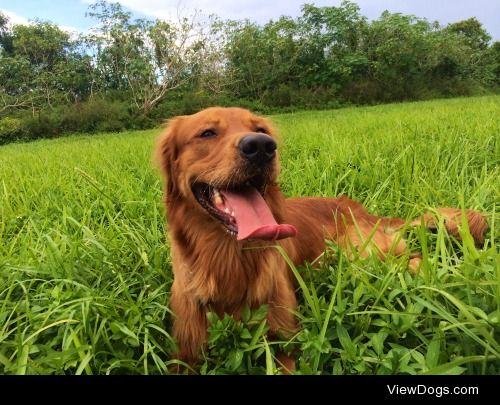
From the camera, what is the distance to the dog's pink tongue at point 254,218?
1657mm

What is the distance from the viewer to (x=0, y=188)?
13.3 feet

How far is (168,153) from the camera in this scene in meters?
2.14

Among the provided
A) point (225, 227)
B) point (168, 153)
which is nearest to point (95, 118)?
point (168, 153)

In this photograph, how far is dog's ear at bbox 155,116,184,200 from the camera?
6.88 ft

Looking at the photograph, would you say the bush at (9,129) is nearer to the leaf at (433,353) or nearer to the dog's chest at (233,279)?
the dog's chest at (233,279)

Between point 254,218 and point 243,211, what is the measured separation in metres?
0.06

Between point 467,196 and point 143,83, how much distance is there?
20920mm

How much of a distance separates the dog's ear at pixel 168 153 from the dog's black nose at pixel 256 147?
1.65 feet

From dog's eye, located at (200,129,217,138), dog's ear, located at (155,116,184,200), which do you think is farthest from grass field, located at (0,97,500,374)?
dog's eye, located at (200,129,217,138)

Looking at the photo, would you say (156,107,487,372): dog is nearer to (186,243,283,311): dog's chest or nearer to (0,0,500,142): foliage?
(186,243,283,311): dog's chest

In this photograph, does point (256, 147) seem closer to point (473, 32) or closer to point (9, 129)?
point (9, 129)

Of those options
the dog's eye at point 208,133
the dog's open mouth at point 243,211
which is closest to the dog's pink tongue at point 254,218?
the dog's open mouth at point 243,211
